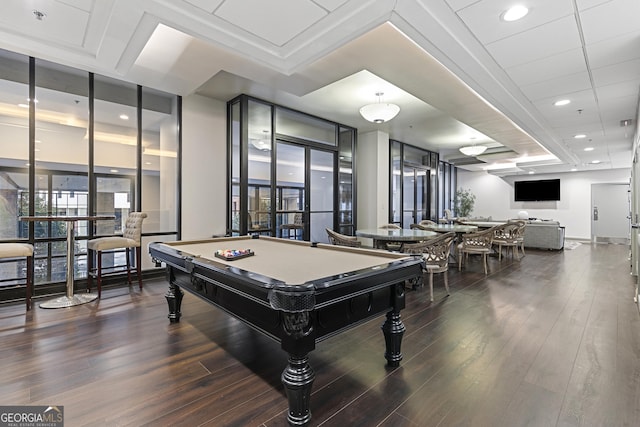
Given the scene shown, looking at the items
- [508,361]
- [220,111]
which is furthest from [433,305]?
[220,111]

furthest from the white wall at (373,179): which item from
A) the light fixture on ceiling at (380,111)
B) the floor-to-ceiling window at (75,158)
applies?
the floor-to-ceiling window at (75,158)

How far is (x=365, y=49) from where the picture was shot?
124 inches

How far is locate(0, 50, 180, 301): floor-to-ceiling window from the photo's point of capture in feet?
12.4

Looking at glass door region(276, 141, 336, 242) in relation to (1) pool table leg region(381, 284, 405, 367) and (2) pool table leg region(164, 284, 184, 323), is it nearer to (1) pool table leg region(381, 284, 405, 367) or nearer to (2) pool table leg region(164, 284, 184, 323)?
(2) pool table leg region(164, 284, 184, 323)

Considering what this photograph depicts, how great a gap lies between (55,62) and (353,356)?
197 inches

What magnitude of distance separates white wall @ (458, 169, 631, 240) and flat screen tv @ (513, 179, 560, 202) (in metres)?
0.17

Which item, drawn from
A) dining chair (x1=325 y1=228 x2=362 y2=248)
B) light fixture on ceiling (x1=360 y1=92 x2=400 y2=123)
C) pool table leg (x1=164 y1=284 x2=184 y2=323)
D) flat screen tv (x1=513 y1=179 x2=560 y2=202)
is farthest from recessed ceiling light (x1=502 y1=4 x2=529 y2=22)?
flat screen tv (x1=513 y1=179 x2=560 y2=202)

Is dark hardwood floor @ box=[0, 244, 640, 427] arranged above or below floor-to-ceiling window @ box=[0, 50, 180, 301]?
below

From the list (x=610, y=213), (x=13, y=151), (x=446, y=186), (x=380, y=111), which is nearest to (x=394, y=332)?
(x=380, y=111)

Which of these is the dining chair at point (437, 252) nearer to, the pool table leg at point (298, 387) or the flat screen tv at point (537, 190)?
the pool table leg at point (298, 387)

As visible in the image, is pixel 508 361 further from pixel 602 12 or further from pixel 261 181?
pixel 261 181

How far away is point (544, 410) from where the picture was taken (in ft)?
5.69

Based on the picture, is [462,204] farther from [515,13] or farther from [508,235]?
[515,13]

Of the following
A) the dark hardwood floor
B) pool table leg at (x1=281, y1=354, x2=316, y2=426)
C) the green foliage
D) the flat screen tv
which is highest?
the flat screen tv
